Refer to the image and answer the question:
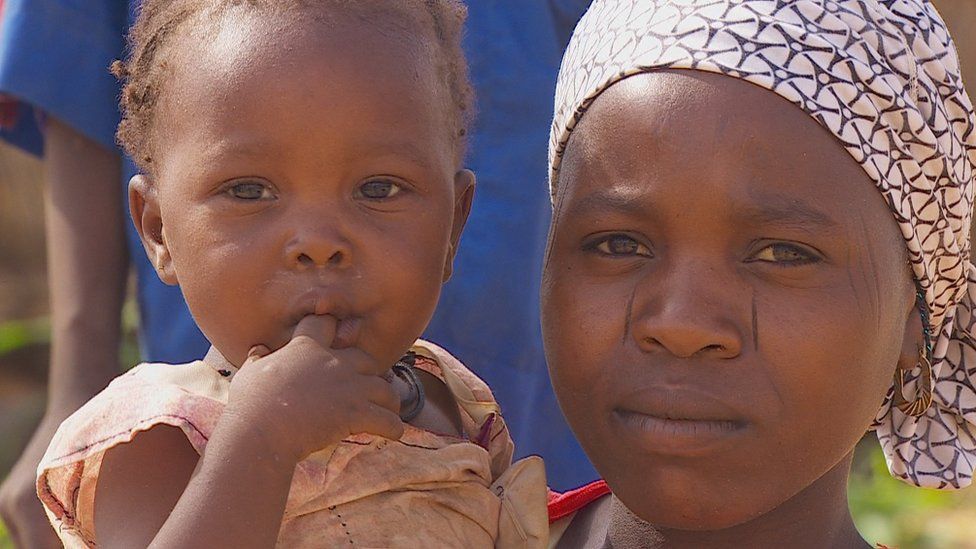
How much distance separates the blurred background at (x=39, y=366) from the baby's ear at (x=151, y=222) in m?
4.38

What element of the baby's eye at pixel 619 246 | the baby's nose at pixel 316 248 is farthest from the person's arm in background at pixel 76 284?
the baby's eye at pixel 619 246

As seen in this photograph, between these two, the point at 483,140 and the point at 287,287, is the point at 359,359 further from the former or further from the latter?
the point at 483,140

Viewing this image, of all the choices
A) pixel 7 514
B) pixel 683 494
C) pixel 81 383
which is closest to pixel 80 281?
pixel 81 383

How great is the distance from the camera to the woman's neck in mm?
2520

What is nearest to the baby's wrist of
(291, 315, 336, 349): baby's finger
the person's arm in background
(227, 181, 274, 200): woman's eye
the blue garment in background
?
(291, 315, 336, 349): baby's finger

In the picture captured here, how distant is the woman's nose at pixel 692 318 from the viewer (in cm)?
223

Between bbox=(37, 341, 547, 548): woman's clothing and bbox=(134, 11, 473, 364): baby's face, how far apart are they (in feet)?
0.44

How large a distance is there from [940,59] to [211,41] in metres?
1.22

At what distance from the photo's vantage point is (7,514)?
373cm

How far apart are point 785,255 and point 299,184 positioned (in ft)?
2.55

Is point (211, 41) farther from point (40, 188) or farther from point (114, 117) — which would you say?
point (40, 188)

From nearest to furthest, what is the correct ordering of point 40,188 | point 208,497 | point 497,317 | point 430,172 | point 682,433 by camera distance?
point 208,497
point 682,433
point 430,172
point 497,317
point 40,188

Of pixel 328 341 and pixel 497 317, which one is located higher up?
pixel 328 341

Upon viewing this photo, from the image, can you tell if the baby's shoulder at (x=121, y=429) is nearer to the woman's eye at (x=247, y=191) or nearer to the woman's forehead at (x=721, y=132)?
the woman's eye at (x=247, y=191)
